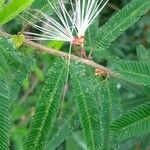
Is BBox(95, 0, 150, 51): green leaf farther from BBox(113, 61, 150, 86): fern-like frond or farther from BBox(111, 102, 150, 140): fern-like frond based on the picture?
BBox(111, 102, 150, 140): fern-like frond

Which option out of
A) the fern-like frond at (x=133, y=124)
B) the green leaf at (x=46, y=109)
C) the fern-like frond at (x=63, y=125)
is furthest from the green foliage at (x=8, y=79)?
the fern-like frond at (x=133, y=124)

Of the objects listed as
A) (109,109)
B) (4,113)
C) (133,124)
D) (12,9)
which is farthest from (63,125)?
(12,9)

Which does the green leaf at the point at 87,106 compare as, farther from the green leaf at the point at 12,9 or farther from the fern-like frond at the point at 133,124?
the green leaf at the point at 12,9

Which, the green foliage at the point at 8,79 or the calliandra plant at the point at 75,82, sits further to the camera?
the calliandra plant at the point at 75,82

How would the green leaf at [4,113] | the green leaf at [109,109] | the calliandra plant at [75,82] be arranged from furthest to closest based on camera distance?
1. the green leaf at [109,109]
2. the calliandra plant at [75,82]
3. the green leaf at [4,113]

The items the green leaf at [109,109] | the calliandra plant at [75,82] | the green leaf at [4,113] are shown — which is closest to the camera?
the green leaf at [4,113]

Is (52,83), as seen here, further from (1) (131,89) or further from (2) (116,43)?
(2) (116,43)

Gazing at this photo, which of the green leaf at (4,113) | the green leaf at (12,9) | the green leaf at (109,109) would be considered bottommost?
the green leaf at (109,109)
